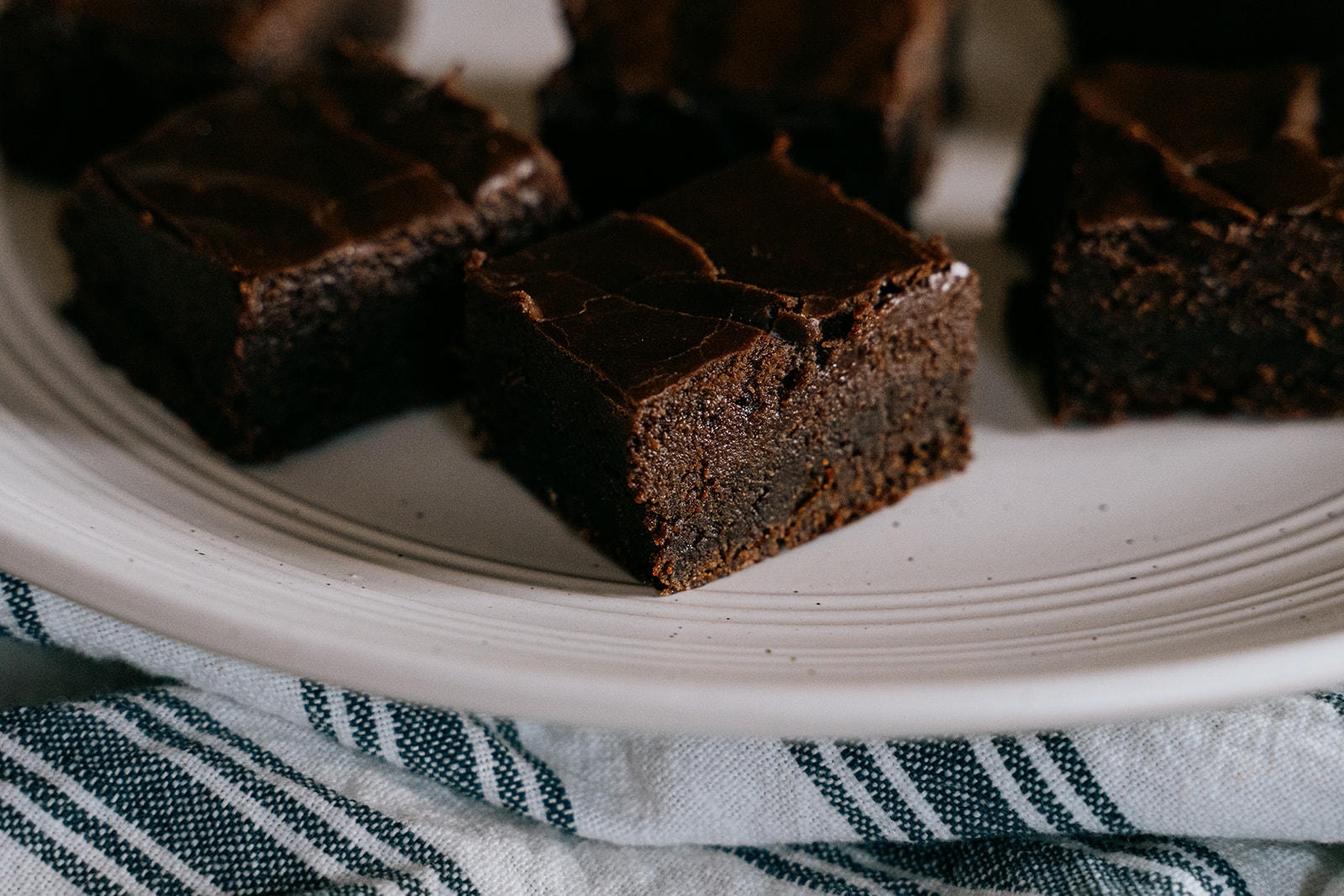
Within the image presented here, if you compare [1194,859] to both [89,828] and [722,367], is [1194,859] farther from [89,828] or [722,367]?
[89,828]

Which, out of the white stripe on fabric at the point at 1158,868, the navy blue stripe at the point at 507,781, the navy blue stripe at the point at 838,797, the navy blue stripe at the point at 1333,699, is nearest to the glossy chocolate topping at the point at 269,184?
the navy blue stripe at the point at 507,781

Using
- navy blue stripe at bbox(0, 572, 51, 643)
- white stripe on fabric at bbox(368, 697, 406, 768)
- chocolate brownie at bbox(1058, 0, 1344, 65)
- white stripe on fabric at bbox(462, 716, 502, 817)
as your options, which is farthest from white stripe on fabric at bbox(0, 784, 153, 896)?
chocolate brownie at bbox(1058, 0, 1344, 65)

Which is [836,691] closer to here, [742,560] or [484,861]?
[742,560]

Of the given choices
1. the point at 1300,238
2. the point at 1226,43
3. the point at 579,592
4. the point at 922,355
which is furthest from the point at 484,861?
the point at 1226,43

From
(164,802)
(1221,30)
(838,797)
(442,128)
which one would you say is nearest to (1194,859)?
(838,797)

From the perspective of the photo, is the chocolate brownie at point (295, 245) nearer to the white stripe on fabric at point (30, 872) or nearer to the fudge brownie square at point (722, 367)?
the fudge brownie square at point (722, 367)

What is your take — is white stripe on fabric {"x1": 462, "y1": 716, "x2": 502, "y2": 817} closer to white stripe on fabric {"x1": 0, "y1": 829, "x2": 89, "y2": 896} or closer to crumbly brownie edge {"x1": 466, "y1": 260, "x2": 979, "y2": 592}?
crumbly brownie edge {"x1": 466, "y1": 260, "x2": 979, "y2": 592}
